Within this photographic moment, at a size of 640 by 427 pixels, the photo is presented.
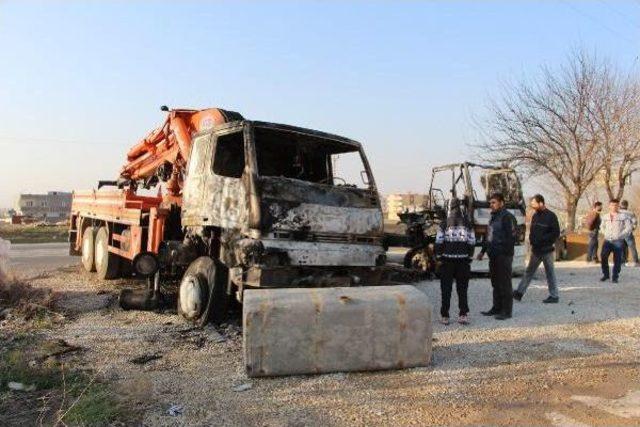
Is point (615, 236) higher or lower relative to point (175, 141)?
lower

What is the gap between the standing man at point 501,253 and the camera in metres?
8.02

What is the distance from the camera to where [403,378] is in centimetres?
521

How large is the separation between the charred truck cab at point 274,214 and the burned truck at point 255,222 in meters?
0.01

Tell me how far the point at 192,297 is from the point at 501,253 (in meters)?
4.09

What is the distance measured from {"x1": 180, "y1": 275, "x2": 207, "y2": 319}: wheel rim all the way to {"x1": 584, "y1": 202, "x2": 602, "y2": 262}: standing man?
11.7 meters

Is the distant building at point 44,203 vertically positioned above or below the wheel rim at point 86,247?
above

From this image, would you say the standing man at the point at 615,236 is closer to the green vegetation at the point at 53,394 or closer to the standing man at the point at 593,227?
the standing man at the point at 593,227

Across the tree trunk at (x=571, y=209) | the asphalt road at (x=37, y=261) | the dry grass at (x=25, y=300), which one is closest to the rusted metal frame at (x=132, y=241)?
the dry grass at (x=25, y=300)

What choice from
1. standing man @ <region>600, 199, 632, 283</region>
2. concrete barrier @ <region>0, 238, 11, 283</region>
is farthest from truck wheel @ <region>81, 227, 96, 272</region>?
standing man @ <region>600, 199, 632, 283</region>

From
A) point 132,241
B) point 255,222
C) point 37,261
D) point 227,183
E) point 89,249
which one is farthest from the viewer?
point 37,261

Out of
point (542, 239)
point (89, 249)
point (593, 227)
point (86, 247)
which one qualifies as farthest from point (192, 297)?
point (593, 227)

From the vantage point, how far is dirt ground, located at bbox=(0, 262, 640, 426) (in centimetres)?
434

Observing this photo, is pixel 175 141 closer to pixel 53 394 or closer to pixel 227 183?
pixel 227 183

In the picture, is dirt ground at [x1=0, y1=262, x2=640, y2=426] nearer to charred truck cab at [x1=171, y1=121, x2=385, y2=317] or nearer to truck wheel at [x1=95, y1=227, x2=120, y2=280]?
charred truck cab at [x1=171, y1=121, x2=385, y2=317]
